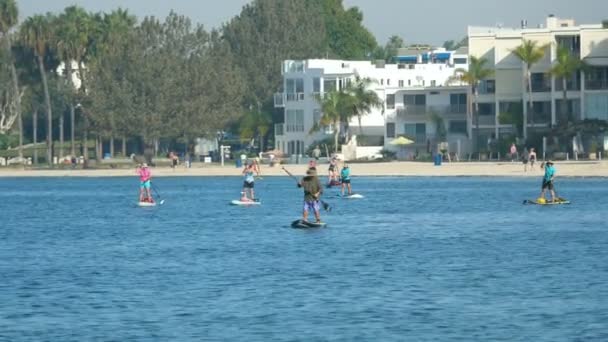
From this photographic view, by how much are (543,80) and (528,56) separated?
414cm

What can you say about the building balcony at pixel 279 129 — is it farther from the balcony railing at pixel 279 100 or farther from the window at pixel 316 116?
the window at pixel 316 116

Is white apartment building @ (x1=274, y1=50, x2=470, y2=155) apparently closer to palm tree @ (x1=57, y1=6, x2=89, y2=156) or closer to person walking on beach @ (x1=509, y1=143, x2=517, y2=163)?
person walking on beach @ (x1=509, y1=143, x2=517, y2=163)

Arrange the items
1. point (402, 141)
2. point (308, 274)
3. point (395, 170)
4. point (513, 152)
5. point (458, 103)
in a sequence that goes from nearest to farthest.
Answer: point (308, 274) → point (395, 170) → point (513, 152) → point (402, 141) → point (458, 103)

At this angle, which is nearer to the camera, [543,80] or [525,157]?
[525,157]

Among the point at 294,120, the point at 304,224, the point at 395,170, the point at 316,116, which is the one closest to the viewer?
the point at 304,224

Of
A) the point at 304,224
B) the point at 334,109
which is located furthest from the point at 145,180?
the point at 334,109

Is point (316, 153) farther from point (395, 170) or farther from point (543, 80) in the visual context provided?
point (543, 80)

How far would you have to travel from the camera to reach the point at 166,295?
37.3 meters

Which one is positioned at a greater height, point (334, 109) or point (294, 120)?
point (334, 109)

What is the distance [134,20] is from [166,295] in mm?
121956

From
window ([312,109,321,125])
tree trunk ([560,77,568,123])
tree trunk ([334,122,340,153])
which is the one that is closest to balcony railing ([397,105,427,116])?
tree trunk ([334,122,340,153])

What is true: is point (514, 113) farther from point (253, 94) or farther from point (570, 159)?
point (253, 94)

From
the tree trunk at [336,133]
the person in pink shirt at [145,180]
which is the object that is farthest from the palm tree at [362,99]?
the person in pink shirt at [145,180]

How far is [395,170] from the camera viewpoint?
380ft
